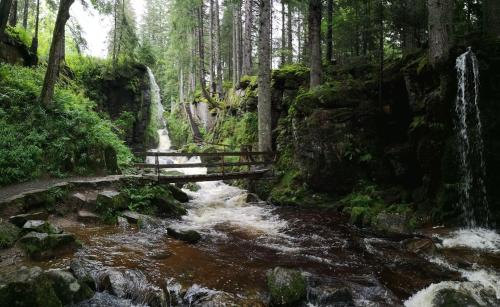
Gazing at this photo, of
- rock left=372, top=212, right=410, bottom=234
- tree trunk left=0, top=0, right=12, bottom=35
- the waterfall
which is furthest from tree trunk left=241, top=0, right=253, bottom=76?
rock left=372, top=212, right=410, bottom=234

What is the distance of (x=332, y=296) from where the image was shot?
5332 millimetres

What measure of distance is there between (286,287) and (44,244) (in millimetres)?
4250

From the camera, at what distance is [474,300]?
16.3 feet

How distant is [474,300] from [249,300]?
322 cm

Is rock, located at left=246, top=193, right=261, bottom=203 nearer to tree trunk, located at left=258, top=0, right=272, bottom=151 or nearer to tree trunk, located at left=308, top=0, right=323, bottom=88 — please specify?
tree trunk, located at left=258, top=0, right=272, bottom=151

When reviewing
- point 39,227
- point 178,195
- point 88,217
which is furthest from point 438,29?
point 39,227

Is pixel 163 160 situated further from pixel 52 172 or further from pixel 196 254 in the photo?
pixel 196 254

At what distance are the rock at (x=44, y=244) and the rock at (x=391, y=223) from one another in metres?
7.47

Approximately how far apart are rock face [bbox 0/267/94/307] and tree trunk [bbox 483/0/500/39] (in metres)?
13.4

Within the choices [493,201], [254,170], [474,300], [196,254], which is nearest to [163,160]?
[254,170]

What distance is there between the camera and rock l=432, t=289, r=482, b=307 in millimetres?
4922

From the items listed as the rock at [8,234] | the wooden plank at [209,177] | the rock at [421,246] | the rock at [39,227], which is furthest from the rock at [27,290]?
the wooden plank at [209,177]

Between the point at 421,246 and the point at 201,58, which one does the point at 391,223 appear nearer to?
the point at 421,246

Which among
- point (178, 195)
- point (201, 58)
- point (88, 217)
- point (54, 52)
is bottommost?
point (178, 195)
